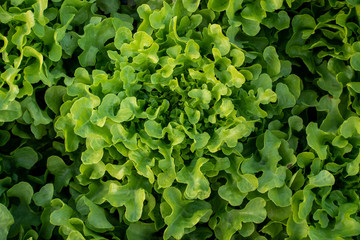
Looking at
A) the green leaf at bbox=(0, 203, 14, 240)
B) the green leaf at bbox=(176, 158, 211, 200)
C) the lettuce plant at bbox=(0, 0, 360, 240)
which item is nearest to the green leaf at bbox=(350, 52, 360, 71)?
the lettuce plant at bbox=(0, 0, 360, 240)

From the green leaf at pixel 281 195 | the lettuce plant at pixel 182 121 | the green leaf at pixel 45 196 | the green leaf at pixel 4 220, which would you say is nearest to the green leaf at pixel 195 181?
the lettuce plant at pixel 182 121

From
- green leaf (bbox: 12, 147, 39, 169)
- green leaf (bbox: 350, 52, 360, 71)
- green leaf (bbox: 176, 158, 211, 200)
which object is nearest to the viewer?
green leaf (bbox: 176, 158, 211, 200)

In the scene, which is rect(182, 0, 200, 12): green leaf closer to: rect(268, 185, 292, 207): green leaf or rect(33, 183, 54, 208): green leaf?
rect(268, 185, 292, 207): green leaf

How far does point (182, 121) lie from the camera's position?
5.65ft

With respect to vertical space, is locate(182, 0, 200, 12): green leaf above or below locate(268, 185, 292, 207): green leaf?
above

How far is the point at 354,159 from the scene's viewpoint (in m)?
1.74

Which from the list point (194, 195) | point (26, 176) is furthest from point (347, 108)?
point (26, 176)

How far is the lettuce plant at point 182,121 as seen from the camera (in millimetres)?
1734

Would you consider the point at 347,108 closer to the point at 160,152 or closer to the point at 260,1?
the point at 260,1

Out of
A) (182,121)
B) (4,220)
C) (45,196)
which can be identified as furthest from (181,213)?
(4,220)

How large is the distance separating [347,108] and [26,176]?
1.23 meters

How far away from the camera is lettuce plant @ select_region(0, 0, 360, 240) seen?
1734 mm

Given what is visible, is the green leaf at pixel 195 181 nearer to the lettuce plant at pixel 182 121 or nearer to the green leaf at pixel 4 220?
the lettuce plant at pixel 182 121

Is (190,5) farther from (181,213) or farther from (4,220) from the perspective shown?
(4,220)
